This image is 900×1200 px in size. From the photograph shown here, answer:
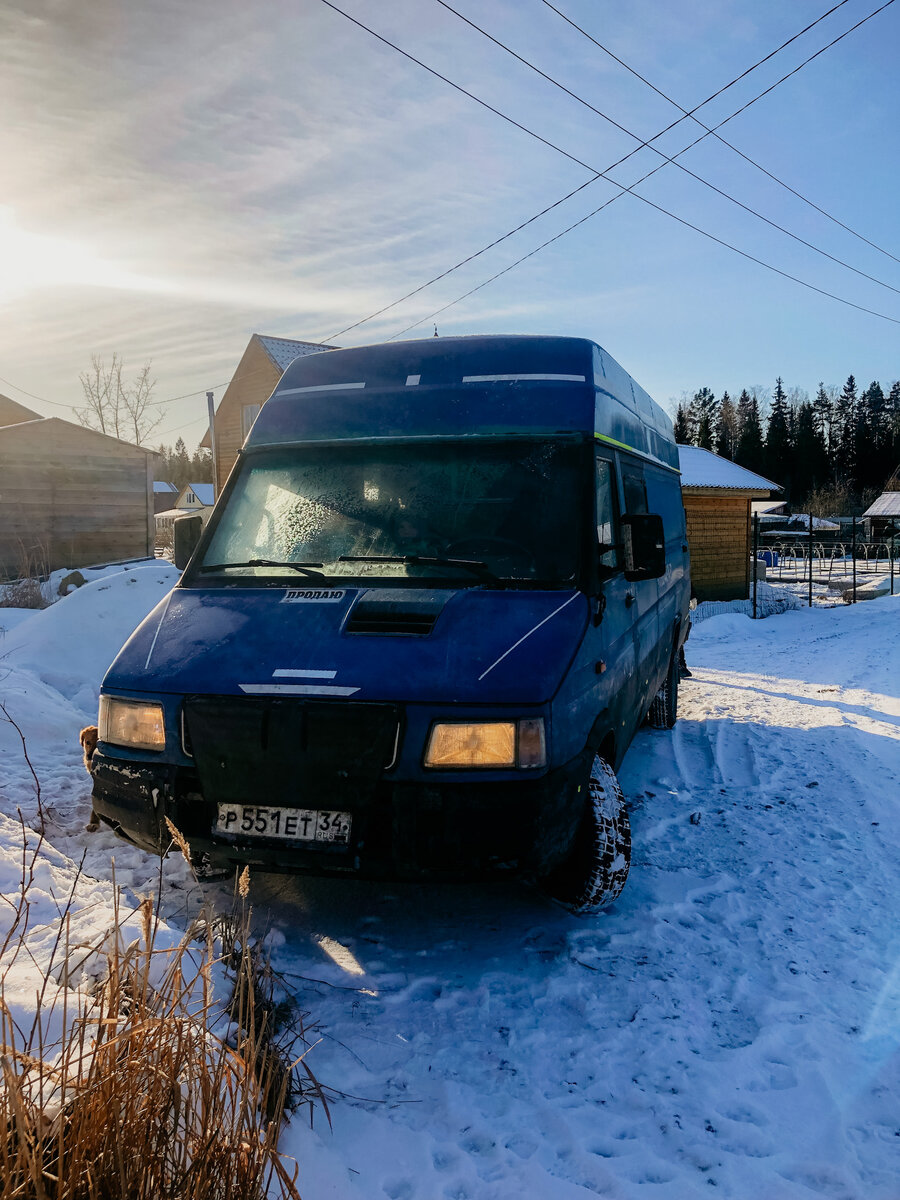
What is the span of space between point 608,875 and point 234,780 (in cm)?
161

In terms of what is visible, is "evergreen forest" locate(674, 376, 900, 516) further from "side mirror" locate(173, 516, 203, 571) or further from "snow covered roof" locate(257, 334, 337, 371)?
"side mirror" locate(173, 516, 203, 571)

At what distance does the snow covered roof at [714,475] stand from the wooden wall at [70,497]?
605 inches

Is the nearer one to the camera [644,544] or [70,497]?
[644,544]

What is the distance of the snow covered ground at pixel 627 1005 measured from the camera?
2.33 metres

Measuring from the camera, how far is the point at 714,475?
73.2 ft

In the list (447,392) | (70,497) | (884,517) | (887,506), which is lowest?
(447,392)

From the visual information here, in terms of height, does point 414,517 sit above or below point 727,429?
below

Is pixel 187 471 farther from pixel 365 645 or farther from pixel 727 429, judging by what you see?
pixel 365 645

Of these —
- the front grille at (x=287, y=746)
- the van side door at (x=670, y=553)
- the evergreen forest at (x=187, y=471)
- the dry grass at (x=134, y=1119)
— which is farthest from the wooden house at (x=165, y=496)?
the dry grass at (x=134, y=1119)

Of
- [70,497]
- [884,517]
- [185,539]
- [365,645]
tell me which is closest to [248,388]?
[70,497]

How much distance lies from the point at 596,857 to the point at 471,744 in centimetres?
92

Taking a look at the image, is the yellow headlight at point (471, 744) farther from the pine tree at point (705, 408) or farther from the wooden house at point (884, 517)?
the pine tree at point (705, 408)

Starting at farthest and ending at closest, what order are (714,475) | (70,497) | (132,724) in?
1. (70,497)
2. (714,475)
3. (132,724)

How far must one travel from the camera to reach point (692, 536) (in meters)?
22.1
